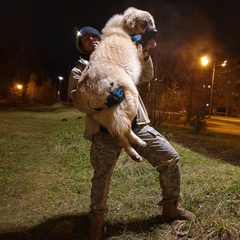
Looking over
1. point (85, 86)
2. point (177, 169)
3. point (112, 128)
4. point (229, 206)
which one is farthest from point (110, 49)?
point (229, 206)

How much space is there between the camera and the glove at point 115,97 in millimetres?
2695

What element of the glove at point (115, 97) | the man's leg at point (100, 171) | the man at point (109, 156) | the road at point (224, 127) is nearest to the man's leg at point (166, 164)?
the man at point (109, 156)

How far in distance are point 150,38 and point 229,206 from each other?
234 centimetres

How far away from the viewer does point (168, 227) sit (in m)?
3.10

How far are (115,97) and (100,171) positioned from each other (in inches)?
36.2

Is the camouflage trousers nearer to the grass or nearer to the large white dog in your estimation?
the large white dog

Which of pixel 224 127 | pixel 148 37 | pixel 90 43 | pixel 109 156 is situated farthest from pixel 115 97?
pixel 224 127

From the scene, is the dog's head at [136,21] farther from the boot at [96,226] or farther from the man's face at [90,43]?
the boot at [96,226]

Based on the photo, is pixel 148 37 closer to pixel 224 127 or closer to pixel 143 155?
pixel 143 155

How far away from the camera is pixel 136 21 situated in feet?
10.1

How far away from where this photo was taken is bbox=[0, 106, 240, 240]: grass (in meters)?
3.11

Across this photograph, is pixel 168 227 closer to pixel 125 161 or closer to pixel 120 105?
pixel 120 105

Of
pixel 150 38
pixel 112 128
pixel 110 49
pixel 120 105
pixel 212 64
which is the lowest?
pixel 112 128

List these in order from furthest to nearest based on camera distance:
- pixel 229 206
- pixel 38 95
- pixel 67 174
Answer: pixel 38 95
pixel 67 174
pixel 229 206
